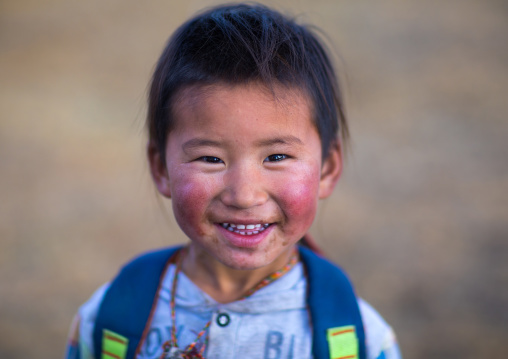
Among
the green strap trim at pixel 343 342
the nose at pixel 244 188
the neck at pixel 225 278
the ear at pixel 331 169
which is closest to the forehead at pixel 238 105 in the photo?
the nose at pixel 244 188

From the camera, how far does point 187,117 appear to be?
1.17 m

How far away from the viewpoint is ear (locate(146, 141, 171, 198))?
137cm

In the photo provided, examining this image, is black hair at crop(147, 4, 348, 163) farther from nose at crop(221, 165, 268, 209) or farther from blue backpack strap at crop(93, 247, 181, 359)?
blue backpack strap at crop(93, 247, 181, 359)

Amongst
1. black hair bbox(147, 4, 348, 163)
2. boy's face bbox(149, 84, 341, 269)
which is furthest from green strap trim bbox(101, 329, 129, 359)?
black hair bbox(147, 4, 348, 163)

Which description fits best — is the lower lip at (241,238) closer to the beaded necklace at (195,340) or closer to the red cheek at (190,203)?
the red cheek at (190,203)

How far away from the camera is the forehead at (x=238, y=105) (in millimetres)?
1122

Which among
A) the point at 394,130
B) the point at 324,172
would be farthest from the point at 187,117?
the point at 394,130

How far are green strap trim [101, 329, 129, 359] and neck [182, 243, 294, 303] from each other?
257mm

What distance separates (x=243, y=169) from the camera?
113 centimetres

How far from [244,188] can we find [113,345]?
2.03ft

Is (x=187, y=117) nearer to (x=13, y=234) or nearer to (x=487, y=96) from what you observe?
(x=13, y=234)

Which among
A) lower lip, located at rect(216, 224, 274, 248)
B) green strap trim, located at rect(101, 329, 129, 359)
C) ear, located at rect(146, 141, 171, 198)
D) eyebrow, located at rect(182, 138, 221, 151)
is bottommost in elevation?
green strap trim, located at rect(101, 329, 129, 359)

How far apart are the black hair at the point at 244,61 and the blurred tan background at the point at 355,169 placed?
117 centimetres

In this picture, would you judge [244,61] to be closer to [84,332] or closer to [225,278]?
[225,278]
